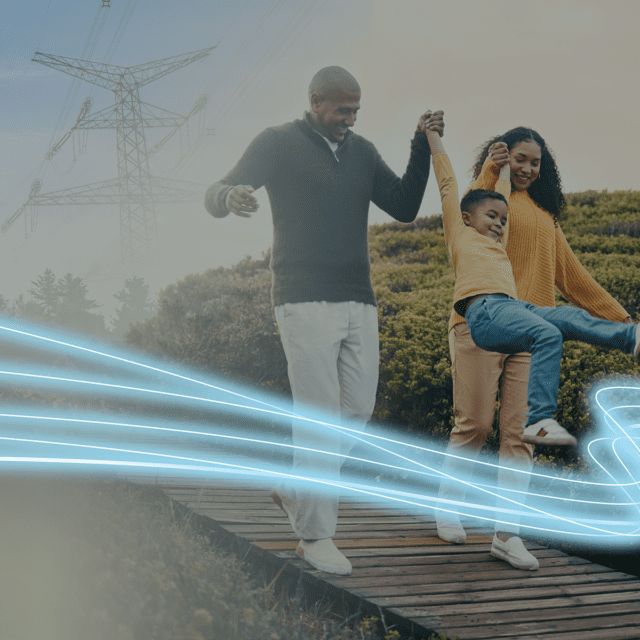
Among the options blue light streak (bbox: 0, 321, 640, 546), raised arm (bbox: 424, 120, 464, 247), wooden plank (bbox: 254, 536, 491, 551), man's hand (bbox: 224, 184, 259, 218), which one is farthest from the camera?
wooden plank (bbox: 254, 536, 491, 551)

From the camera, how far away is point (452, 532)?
4367mm

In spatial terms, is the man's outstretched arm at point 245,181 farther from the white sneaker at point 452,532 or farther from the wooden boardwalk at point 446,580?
the white sneaker at point 452,532

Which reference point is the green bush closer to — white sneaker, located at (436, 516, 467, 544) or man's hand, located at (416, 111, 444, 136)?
white sneaker, located at (436, 516, 467, 544)

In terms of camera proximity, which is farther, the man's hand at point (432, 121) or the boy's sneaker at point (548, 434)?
the man's hand at point (432, 121)

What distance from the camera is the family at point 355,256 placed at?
364 cm

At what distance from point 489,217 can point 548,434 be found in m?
1.41

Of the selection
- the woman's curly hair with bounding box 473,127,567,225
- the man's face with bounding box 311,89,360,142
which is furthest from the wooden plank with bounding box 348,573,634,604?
the man's face with bounding box 311,89,360,142

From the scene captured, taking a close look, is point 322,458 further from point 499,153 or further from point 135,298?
point 135,298

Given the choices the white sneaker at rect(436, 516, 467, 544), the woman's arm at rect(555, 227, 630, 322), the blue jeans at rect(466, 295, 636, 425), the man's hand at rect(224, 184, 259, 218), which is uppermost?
the man's hand at rect(224, 184, 259, 218)

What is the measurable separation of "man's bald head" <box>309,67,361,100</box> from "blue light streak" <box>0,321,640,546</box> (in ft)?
5.59

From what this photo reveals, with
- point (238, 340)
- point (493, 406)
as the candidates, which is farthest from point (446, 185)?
point (238, 340)

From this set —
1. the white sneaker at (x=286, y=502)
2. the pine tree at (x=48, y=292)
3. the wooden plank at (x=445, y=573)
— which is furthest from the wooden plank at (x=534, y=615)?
the pine tree at (x=48, y=292)

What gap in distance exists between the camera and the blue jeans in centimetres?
264

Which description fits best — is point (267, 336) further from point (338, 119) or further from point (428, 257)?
point (338, 119)
